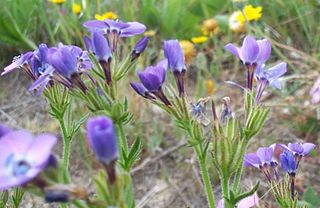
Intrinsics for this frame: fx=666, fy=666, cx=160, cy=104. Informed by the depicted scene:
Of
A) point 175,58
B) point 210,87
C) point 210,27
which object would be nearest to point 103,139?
point 175,58

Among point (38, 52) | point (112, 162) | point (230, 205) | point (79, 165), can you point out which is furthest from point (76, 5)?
point (112, 162)

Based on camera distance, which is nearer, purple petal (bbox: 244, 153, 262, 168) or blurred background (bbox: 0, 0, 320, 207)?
purple petal (bbox: 244, 153, 262, 168)

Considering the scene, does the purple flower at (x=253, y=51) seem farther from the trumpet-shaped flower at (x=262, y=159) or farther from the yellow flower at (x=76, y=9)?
the yellow flower at (x=76, y=9)

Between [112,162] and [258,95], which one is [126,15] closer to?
[258,95]

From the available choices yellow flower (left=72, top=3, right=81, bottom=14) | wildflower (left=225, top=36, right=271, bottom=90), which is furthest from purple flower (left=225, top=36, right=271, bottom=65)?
yellow flower (left=72, top=3, right=81, bottom=14)

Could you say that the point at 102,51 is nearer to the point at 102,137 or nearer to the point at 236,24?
the point at 102,137

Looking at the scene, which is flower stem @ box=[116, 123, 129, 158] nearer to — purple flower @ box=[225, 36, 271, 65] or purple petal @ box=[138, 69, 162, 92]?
purple petal @ box=[138, 69, 162, 92]
